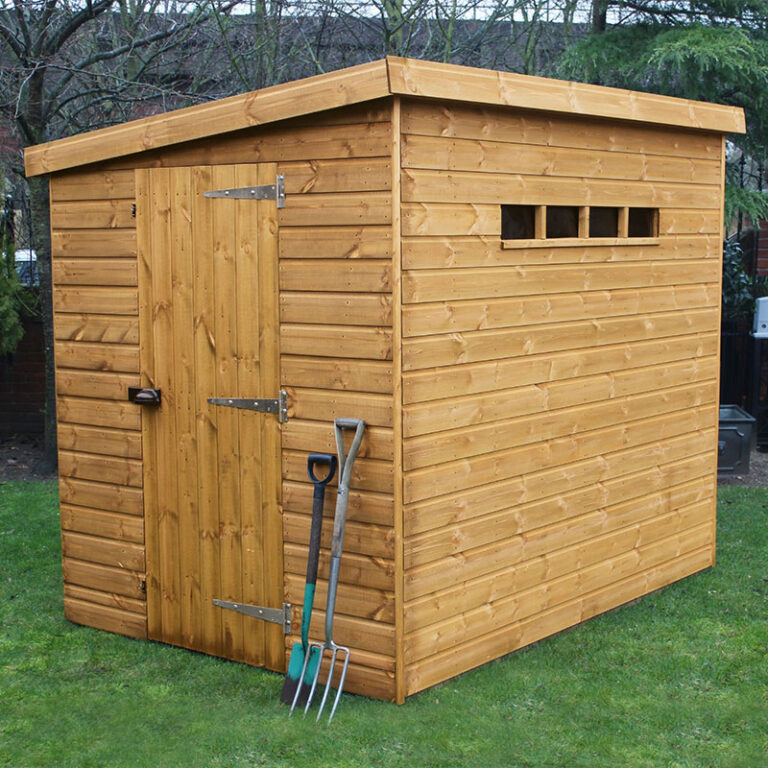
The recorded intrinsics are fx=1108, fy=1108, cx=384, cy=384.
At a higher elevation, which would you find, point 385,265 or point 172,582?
point 385,265

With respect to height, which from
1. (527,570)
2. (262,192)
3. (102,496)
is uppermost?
(262,192)

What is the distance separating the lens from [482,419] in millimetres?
4938

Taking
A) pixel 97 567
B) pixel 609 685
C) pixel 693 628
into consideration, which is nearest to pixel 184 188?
pixel 97 567

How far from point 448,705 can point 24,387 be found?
7.53 m

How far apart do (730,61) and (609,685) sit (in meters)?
5.48

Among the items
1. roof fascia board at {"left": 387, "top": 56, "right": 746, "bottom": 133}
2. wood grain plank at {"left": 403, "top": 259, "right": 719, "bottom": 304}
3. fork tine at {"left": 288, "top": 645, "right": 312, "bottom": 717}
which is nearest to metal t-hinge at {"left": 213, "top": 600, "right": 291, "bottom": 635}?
fork tine at {"left": 288, "top": 645, "right": 312, "bottom": 717}

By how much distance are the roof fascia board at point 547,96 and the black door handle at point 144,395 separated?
1.90 metres

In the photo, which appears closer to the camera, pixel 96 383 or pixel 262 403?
pixel 262 403

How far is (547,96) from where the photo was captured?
5008mm

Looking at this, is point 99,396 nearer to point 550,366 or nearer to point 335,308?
point 335,308

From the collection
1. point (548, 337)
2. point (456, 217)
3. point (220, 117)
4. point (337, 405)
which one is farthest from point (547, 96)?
point (337, 405)

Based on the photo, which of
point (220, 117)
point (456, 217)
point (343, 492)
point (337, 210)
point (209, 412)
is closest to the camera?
point (343, 492)

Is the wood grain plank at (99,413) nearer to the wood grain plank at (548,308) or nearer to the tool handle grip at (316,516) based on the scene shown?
the tool handle grip at (316,516)

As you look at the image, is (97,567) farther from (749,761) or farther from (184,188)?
(749,761)
